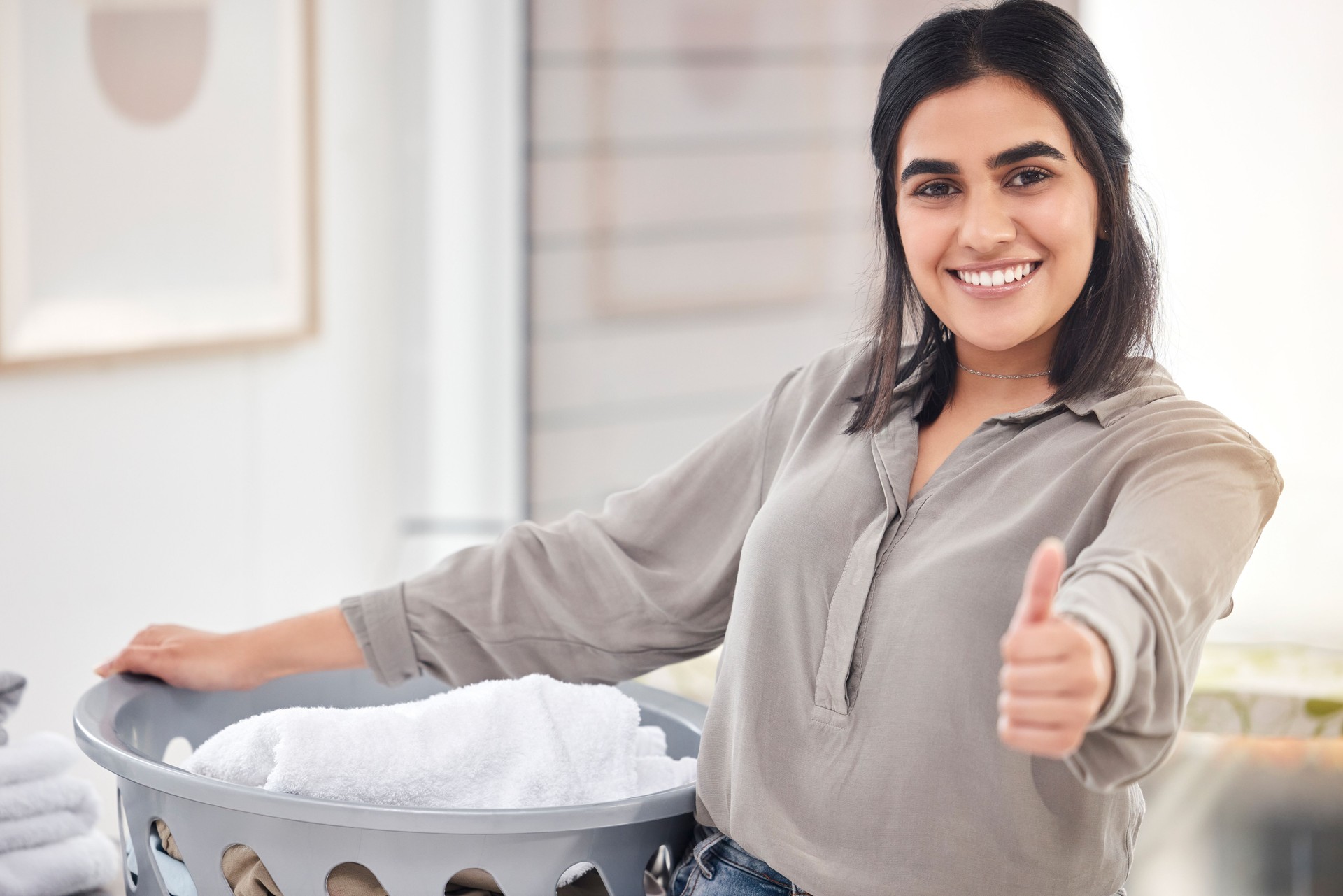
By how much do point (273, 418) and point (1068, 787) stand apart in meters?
1.61

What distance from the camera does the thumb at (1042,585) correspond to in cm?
61

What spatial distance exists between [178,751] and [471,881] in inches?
25.3

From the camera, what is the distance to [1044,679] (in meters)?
0.62

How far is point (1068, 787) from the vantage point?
879mm

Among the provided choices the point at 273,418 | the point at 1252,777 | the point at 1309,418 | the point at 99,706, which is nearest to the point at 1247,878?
the point at 1252,777

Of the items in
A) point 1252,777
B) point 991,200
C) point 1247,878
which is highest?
point 991,200

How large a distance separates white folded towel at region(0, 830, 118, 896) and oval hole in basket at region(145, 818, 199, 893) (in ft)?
0.60

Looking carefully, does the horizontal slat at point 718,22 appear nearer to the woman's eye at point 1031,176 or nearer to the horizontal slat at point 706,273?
the horizontal slat at point 706,273

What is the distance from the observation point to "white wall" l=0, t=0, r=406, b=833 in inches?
62.2

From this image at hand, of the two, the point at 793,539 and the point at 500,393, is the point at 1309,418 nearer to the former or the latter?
the point at 793,539

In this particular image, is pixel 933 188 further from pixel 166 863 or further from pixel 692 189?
pixel 692 189

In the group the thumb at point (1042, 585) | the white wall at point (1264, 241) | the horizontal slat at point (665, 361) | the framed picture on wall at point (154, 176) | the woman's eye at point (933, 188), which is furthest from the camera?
the horizontal slat at point (665, 361)

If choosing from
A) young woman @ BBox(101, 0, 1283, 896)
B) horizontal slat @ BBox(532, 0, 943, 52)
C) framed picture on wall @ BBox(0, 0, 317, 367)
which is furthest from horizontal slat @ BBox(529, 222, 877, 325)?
young woman @ BBox(101, 0, 1283, 896)

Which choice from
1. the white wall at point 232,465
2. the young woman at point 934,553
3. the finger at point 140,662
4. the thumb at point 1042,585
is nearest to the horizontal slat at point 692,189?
the white wall at point 232,465
